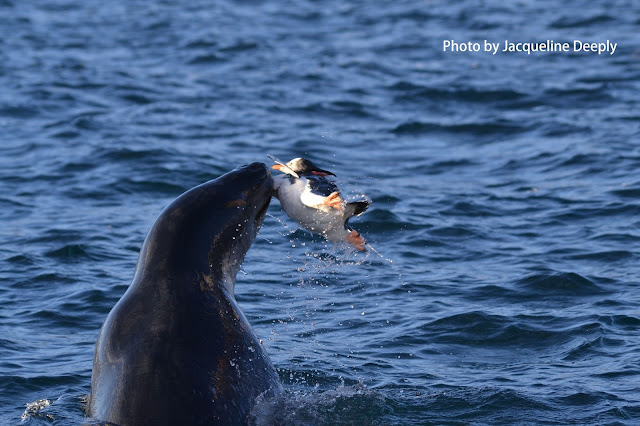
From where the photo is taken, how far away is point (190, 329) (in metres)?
5.39

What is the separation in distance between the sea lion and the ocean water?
34 centimetres

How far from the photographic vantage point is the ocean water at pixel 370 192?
24.4 ft

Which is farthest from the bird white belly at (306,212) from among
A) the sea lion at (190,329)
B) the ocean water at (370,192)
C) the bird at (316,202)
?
the ocean water at (370,192)

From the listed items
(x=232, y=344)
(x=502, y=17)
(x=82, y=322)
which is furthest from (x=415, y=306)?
(x=502, y=17)

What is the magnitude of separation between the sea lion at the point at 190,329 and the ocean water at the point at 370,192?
0.34 m

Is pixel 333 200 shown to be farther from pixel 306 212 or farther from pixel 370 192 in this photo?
pixel 370 192

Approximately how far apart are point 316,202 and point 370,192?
6.64 meters

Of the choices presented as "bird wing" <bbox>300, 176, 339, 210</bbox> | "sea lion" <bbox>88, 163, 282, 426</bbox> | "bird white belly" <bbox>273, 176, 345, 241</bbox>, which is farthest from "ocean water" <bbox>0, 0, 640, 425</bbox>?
"bird wing" <bbox>300, 176, 339, 210</bbox>

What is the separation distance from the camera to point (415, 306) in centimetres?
905

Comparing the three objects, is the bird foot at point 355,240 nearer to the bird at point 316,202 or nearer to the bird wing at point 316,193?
the bird at point 316,202

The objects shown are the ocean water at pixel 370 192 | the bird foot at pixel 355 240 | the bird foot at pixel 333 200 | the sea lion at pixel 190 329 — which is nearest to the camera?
the sea lion at pixel 190 329

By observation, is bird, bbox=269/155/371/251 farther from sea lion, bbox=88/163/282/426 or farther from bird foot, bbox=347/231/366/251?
sea lion, bbox=88/163/282/426

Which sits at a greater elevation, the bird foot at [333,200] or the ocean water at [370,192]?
the bird foot at [333,200]

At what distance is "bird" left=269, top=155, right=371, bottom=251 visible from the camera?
18.9 feet
